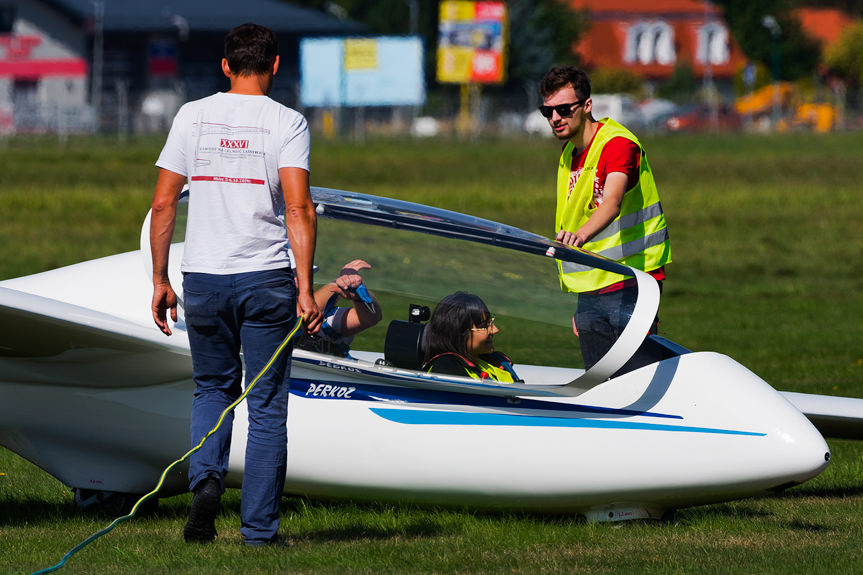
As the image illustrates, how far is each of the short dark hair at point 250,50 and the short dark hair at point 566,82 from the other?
1711 mm

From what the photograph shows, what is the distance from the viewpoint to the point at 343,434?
530 cm

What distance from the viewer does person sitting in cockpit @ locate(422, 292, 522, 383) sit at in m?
5.46

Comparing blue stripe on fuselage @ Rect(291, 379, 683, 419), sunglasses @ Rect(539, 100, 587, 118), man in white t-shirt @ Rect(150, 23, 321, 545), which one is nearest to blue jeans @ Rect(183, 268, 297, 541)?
man in white t-shirt @ Rect(150, 23, 321, 545)

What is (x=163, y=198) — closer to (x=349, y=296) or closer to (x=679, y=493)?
(x=349, y=296)

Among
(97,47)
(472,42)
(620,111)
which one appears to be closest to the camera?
(472,42)

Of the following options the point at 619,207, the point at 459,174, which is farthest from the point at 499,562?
the point at 459,174

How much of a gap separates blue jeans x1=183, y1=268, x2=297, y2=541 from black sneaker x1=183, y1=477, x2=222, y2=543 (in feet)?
0.12

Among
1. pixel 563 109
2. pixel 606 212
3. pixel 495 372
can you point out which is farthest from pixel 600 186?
pixel 495 372

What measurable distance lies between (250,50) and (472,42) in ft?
168

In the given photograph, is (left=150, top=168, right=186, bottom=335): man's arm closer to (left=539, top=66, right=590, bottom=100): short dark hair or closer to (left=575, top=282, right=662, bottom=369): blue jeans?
(left=575, top=282, right=662, bottom=369): blue jeans

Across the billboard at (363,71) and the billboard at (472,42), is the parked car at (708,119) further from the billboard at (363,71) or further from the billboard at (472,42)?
the billboard at (363,71)

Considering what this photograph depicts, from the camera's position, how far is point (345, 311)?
560 cm

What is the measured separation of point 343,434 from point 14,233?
1477cm

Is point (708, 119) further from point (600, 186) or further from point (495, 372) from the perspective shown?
point (495, 372)
